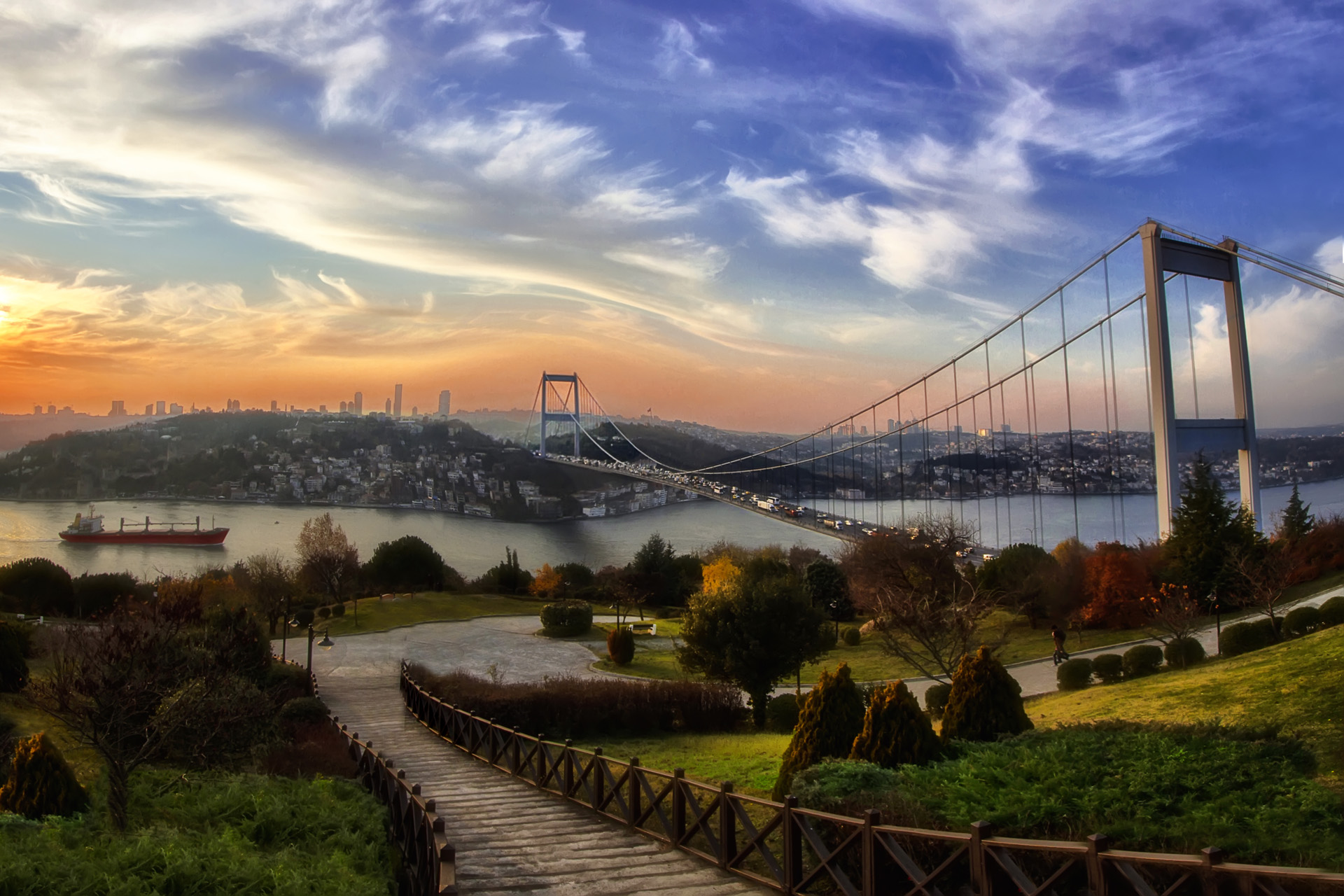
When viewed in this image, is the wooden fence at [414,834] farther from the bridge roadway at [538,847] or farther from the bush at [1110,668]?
the bush at [1110,668]

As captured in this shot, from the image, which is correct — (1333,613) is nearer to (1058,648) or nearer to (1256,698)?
(1058,648)

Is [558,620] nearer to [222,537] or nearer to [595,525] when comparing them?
[595,525]

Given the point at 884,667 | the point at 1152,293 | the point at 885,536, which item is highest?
the point at 1152,293

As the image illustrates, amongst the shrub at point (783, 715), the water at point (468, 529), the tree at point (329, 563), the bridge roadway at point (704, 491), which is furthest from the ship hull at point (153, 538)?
the shrub at point (783, 715)

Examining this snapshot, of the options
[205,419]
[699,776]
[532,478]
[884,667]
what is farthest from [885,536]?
[205,419]

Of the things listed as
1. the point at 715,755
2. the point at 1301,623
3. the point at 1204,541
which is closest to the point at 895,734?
the point at 715,755

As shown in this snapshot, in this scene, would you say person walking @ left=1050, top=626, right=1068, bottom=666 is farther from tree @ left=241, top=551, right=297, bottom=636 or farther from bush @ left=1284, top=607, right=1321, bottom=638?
tree @ left=241, top=551, right=297, bottom=636
